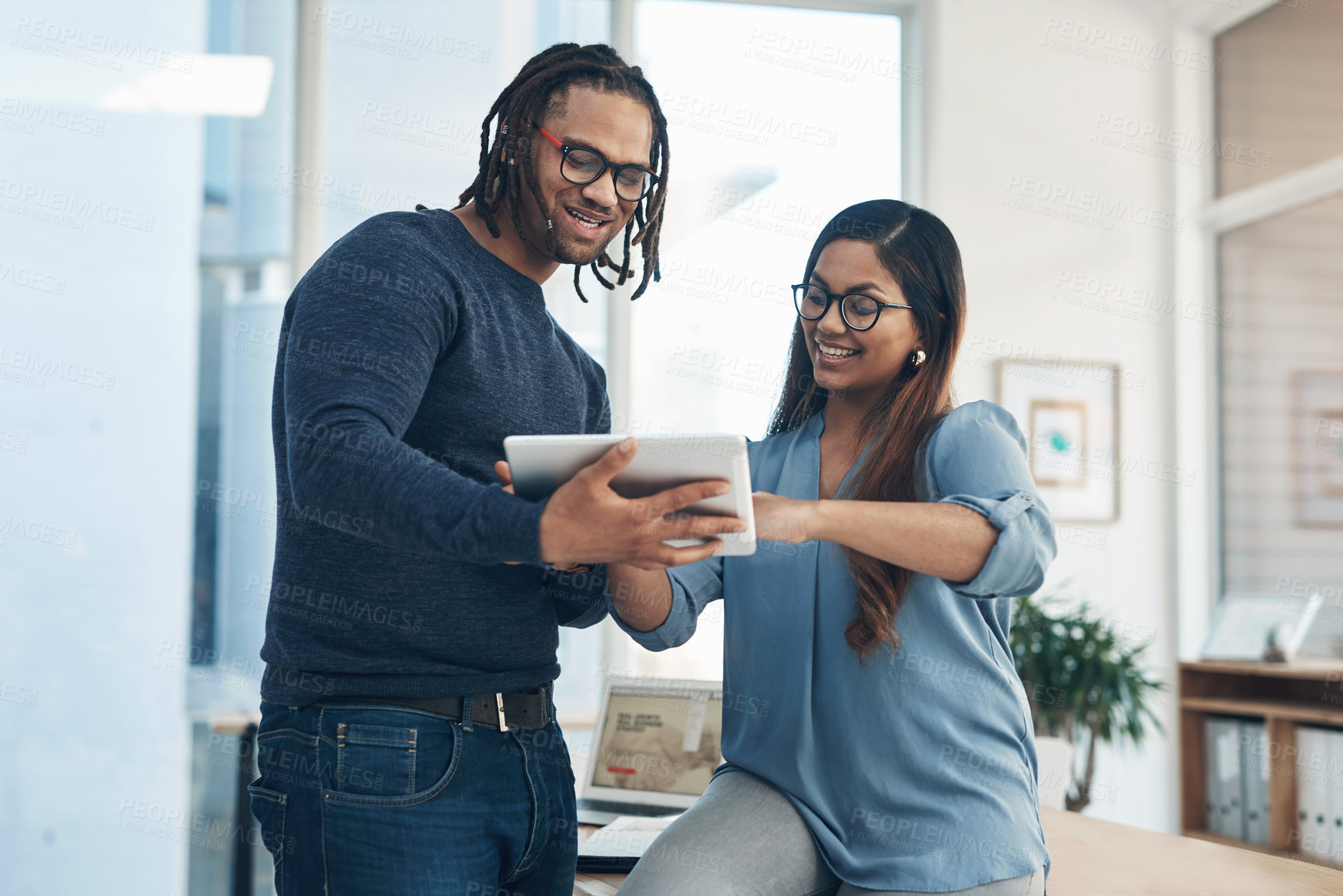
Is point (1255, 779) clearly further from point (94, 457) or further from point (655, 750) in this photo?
point (94, 457)

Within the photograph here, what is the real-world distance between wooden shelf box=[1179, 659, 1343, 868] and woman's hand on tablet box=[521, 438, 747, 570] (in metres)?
3.09

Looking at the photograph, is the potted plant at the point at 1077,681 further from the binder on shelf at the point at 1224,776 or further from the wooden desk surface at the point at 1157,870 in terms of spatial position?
the wooden desk surface at the point at 1157,870

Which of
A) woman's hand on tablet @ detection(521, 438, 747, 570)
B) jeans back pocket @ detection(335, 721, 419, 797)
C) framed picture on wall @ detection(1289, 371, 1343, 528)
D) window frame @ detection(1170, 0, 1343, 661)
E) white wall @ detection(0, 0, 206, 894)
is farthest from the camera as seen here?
window frame @ detection(1170, 0, 1343, 661)

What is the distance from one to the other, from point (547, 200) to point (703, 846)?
0.83 m

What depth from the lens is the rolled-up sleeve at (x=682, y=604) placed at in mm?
1476

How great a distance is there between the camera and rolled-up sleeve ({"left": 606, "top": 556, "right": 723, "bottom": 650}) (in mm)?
1476

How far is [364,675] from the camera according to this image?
1241mm

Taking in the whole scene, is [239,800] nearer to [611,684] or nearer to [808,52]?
[611,684]

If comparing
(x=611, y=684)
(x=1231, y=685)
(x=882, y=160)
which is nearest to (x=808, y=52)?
(x=882, y=160)

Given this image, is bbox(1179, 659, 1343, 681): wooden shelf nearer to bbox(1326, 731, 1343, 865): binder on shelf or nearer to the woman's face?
bbox(1326, 731, 1343, 865): binder on shelf

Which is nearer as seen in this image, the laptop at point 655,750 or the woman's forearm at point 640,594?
the woman's forearm at point 640,594

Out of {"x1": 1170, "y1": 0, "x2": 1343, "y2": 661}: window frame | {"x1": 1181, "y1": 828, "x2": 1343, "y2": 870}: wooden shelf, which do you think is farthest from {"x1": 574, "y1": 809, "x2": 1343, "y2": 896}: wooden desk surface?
{"x1": 1170, "y1": 0, "x2": 1343, "y2": 661}: window frame

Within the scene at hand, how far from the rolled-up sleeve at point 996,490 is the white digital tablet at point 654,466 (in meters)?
0.32

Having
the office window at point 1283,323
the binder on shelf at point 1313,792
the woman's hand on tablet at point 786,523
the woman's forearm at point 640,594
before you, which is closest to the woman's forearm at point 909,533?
the woman's hand on tablet at point 786,523
